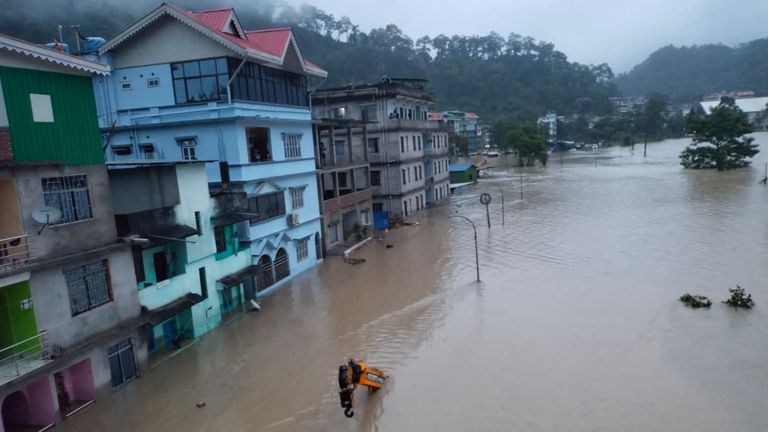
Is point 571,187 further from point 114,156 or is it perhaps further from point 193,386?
point 193,386

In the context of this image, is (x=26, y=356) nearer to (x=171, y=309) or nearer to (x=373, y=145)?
(x=171, y=309)

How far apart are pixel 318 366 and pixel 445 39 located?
6555 inches

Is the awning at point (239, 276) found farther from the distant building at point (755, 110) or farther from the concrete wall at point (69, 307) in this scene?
the distant building at point (755, 110)

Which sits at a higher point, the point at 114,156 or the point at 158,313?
the point at 114,156

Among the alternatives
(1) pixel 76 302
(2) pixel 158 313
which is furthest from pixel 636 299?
(1) pixel 76 302

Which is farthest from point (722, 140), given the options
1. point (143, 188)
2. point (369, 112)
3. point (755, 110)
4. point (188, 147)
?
point (755, 110)

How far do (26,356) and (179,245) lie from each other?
19.0 feet

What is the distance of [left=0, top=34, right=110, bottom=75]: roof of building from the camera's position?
38.7 feet

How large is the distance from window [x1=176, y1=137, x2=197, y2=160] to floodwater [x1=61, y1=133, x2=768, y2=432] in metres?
6.87

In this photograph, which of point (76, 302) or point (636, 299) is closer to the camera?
point (76, 302)

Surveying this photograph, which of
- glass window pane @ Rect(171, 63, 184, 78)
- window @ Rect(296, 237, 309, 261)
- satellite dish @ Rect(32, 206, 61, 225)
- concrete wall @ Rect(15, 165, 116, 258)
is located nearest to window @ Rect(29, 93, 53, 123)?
concrete wall @ Rect(15, 165, 116, 258)

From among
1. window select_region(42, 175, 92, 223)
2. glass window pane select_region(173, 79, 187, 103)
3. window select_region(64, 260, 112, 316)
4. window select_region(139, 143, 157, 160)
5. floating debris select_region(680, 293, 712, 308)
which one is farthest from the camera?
window select_region(139, 143, 157, 160)

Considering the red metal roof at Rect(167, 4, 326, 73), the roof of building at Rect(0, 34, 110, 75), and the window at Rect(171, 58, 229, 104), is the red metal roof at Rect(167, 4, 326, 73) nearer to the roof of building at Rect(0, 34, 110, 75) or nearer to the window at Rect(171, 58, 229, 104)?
the window at Rect(171, 58, 229, 104)

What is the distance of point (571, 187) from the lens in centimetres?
5369
